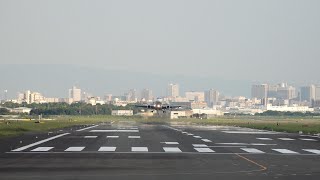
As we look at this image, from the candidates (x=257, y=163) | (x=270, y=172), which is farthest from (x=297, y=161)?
(x=270, y=172)

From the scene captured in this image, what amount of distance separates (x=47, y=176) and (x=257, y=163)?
29.8ft

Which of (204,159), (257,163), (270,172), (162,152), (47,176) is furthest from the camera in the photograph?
(162,152)

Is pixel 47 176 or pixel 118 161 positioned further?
pixel 118 161

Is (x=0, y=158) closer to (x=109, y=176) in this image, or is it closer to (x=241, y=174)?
(x=109, y=176)

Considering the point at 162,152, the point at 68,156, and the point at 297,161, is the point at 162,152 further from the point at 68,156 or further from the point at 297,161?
the point at 297,161

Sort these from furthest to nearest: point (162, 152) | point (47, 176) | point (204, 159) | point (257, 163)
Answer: point (162, 152) < point (204, 159) < point (257, 163) < point (47, 176)

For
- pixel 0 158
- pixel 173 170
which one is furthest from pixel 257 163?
pixel 0 158

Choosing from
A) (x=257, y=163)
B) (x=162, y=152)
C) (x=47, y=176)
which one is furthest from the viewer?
(x=162, y=152)

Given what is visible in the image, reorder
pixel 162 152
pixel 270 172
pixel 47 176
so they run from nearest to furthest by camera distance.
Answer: pixel 47 176, pixel 270 172, pixel 162 152

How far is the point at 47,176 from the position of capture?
1972 cm

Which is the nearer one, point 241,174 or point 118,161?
point 241,174

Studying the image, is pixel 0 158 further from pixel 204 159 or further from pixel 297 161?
pixel 297 161

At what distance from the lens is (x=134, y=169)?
22.4 metres

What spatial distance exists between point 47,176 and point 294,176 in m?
7.54
